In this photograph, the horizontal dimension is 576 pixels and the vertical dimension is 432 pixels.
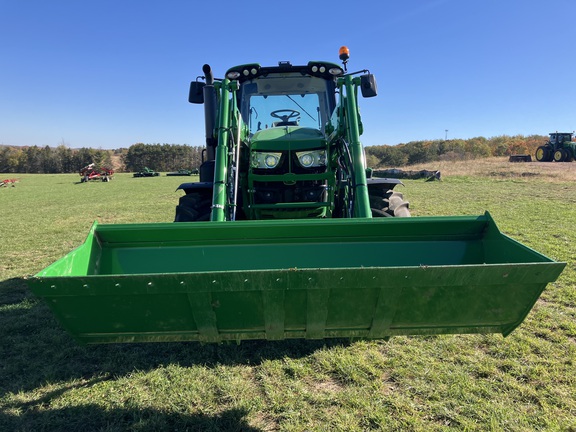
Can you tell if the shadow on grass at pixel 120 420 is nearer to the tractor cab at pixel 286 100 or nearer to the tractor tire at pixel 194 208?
the tractor tire at pixel 194 208

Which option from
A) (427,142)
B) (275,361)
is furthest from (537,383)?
(427,142)

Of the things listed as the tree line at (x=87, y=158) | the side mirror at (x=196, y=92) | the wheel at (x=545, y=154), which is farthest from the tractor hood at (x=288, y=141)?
the tree line at (x=87, y=158)

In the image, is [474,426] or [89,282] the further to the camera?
[474,426]

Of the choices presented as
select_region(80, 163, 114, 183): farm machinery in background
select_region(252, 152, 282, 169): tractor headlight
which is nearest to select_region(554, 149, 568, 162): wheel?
select_region(252, 152, 282, 169): tractor headlight

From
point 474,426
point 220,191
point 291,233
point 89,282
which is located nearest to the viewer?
point 89,282

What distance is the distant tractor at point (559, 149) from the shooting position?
104ft

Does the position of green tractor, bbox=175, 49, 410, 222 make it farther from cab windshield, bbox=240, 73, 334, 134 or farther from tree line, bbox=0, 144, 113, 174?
tree line, bbox=0, 144, 113, 174

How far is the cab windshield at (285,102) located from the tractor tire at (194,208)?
47.1 inches

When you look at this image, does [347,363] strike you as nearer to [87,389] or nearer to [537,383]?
[537,383]

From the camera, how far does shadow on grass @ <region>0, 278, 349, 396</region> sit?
297cm

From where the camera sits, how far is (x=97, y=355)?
10.7 feet

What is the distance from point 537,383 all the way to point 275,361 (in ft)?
6.19

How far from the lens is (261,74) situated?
490cm

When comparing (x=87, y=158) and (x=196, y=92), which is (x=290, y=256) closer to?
(x=196, y=92)
